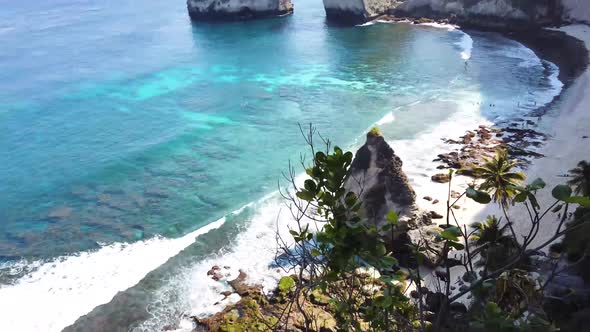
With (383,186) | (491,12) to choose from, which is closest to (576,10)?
(491,12)

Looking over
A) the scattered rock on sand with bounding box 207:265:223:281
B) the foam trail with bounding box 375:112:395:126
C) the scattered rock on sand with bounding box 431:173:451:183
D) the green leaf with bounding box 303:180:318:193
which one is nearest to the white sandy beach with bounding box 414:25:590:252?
the scattered rock on sand with bounding box 431:173:451:183

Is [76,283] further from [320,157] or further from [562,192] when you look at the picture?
[562,192]

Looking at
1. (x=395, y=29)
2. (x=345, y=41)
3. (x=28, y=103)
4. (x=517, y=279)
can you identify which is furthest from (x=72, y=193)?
(x=395, y=29)

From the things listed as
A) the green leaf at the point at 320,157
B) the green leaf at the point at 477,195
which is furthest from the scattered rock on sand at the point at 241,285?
the green leaf at the point at 477,195

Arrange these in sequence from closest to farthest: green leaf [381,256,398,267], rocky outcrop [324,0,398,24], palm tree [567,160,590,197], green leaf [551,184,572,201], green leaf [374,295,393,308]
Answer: green leaf [551,184,572,201], green leaf [374,295,393,308], green leaf [381,256,398,267], palm tree [567,160,590,197], rocky outcrop [324,0,398,24]

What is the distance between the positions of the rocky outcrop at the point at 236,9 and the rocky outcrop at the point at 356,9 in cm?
970

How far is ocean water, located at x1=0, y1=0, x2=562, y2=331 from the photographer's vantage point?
20.3 metres

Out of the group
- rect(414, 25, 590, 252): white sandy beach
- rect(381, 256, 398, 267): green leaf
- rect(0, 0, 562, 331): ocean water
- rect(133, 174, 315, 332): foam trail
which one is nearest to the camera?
rect(381, 256, 398, 267): green leaf

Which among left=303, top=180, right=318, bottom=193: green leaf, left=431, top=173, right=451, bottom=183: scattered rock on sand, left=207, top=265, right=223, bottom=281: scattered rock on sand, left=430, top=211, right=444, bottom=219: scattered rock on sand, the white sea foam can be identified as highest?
left=303, top=180, right=318, bottom=193: green leaf

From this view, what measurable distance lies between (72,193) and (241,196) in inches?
412

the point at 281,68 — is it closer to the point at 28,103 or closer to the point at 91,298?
the point at 28,103

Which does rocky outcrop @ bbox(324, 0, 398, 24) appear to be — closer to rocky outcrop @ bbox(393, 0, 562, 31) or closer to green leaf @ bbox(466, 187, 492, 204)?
rocky outcrop @ bbox(393, 0, 562, 31)

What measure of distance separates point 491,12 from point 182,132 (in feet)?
140

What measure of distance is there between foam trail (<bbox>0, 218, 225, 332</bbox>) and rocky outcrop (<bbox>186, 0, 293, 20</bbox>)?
5696cm
